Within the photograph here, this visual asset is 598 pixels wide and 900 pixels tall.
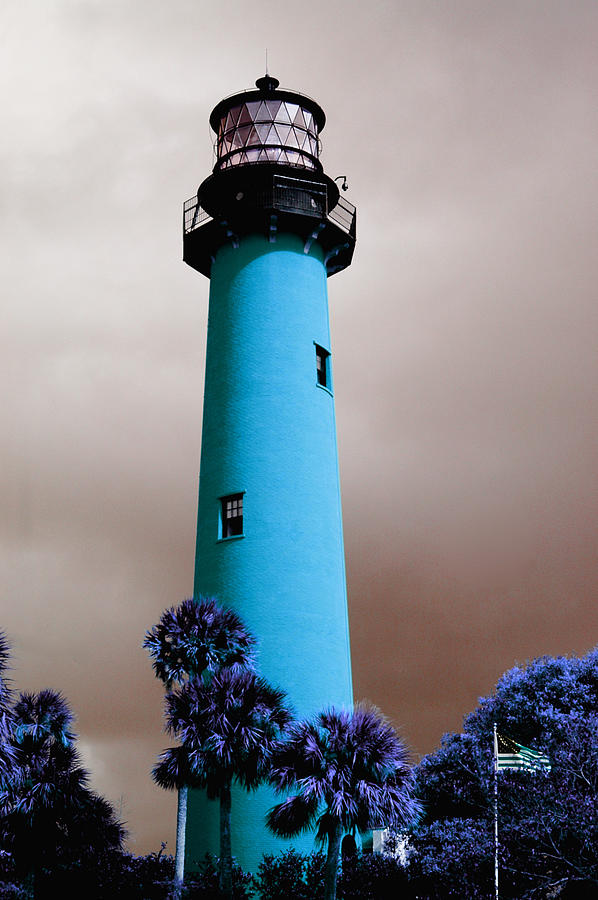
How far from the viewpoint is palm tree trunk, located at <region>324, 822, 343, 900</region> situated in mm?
A: 24656

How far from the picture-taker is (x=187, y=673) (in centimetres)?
3059

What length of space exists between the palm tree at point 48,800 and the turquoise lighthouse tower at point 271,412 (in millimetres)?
3383

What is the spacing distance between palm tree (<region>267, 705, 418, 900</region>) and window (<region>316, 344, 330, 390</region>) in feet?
45.8

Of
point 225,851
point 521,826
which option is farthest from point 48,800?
point 521,826

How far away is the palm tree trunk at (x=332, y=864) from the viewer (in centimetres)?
2466

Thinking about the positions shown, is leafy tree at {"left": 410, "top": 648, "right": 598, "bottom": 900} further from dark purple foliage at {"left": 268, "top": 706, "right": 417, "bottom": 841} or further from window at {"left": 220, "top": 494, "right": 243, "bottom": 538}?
window at {"left": 220, "top": 494, "right": 243, "bottom": 538}

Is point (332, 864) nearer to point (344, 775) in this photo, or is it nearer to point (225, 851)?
point (344, 775)

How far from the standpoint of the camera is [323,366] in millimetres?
37188

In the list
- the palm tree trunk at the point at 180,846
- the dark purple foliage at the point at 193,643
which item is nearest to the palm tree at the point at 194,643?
the dark purple foliage at the point at 193,643

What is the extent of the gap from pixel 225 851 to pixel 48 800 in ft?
20.1

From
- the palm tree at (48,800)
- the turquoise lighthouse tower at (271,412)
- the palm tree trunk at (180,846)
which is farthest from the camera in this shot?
the turquoise lighthouse tower at (271,412)

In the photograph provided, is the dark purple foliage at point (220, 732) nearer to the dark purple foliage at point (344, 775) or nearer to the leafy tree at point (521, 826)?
the dark purple foliage at point (344, 775)

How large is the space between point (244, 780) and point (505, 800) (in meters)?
6.99

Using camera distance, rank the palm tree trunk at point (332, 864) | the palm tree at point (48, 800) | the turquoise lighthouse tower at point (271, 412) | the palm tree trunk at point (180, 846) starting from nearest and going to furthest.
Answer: the palm tree trunk at point (332, 864)
the palm tree trunk at point (180, 846)
the palm tree at point (48, 800)
the turquoise lighthouse tower at point (271, 412)
